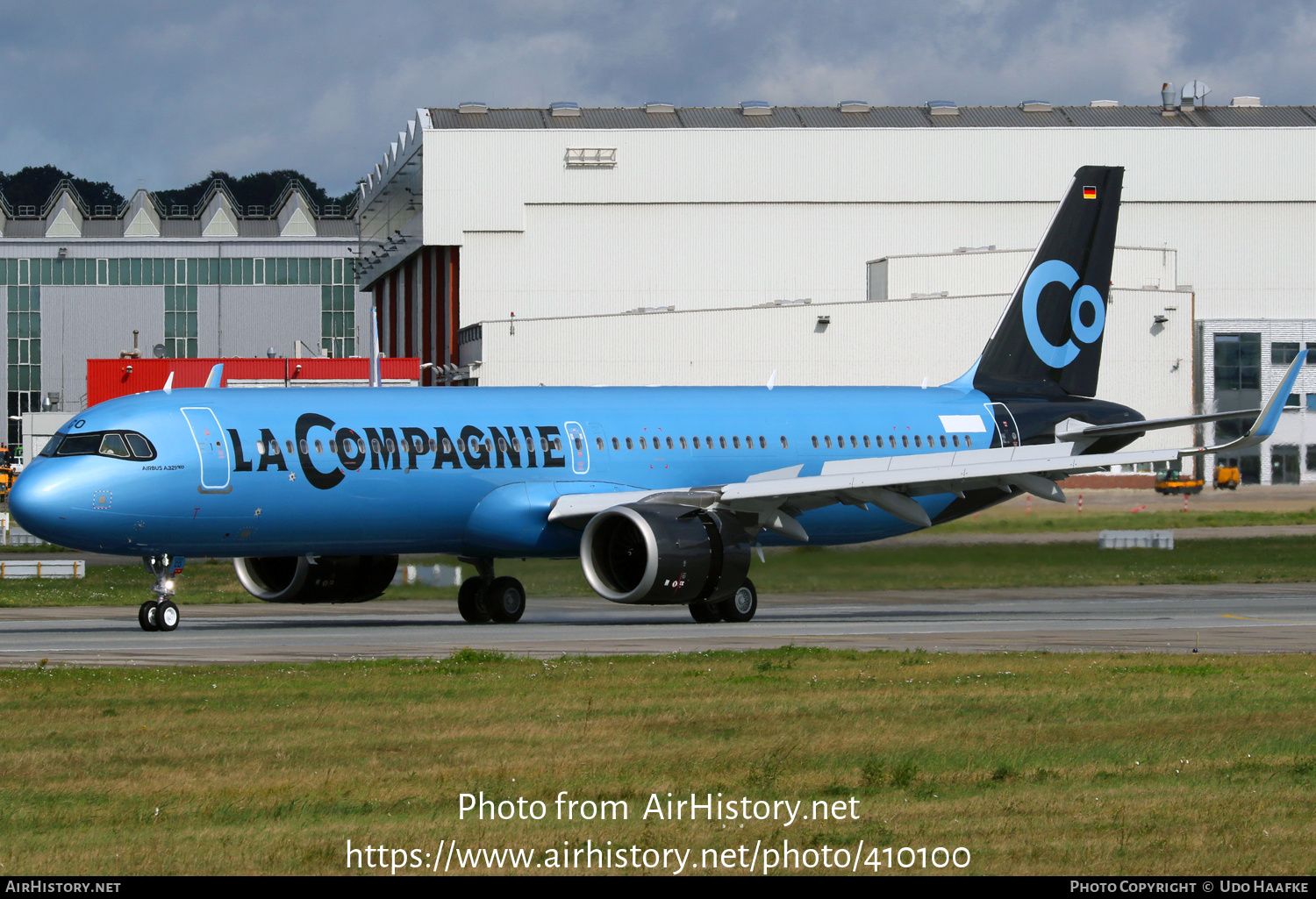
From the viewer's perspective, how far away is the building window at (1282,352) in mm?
76062

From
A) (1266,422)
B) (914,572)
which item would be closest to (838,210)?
(914,572)

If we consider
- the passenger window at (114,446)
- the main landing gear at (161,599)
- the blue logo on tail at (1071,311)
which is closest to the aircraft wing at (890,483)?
the main landing gear at (161,599)

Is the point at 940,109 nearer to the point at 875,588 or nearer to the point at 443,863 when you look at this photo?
the point at 875,588

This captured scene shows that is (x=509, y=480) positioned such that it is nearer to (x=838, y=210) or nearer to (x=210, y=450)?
(x=210, y=450)

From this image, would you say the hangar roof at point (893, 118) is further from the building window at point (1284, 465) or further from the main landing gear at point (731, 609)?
the main landing gear at point (731, 609)

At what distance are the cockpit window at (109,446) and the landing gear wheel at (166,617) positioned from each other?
2.43 metres

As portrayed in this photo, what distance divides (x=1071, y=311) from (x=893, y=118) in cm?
4646

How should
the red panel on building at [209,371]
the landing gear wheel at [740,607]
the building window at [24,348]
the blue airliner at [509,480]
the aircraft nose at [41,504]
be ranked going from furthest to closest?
the building window at [24,348]
the red panel on building at [209,371]
the landing gear wheel at [740,607]
the blue airliner at [509,480]
the aircraft nose at [41,504]

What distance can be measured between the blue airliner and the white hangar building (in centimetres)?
3900

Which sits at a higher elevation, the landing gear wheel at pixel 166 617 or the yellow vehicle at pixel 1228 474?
the yellow vehicle at pixel 1228 474

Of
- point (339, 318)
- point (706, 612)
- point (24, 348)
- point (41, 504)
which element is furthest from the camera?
point (24, 348)

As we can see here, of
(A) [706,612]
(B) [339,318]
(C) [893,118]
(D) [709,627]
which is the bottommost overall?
(D) [709,627]

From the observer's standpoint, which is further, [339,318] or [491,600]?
[339,318]

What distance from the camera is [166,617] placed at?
87.7ft
